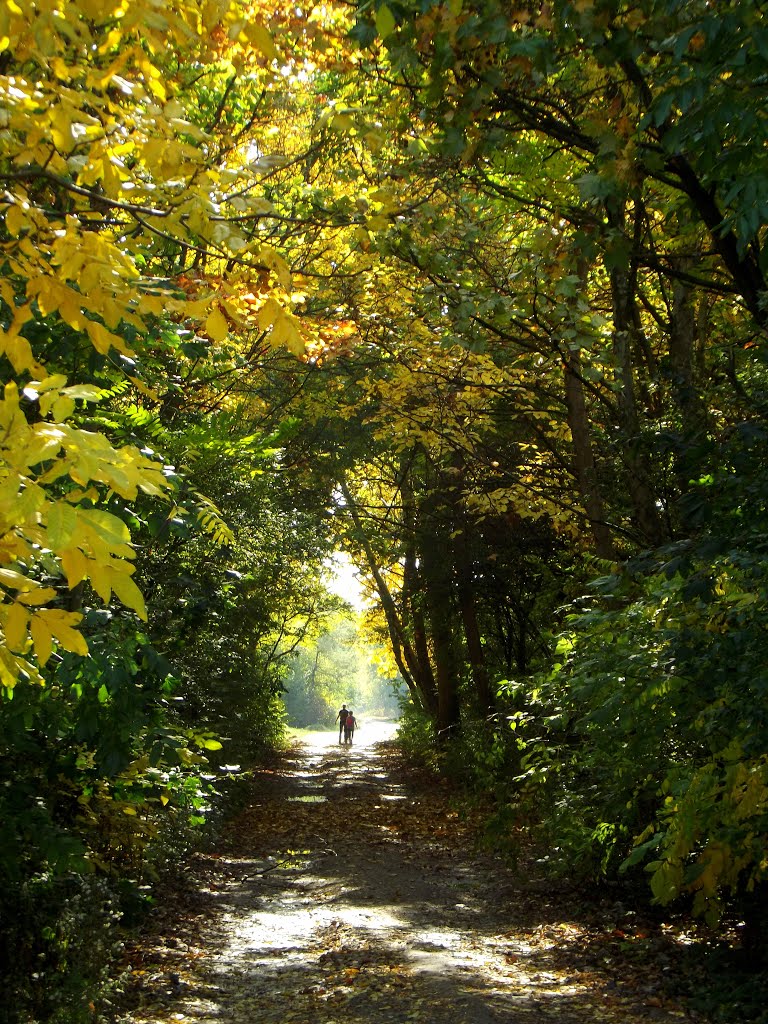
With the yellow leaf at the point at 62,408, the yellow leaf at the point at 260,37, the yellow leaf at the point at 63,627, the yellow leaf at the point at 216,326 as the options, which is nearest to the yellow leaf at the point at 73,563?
the yellow leaf at the point at 63,627

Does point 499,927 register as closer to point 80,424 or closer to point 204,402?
point 80,424

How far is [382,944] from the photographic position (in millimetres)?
7676

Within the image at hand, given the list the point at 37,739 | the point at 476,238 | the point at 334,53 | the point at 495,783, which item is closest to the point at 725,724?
the point at 37,739

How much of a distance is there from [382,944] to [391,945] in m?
0.08

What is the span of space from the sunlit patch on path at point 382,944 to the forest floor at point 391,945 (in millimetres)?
19

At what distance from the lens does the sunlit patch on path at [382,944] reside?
6098mm

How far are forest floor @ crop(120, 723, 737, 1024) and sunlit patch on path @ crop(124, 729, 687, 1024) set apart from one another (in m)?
0.02

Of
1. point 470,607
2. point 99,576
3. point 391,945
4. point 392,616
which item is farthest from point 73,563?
point 392,616

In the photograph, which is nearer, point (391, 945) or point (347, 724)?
point (391, 945)

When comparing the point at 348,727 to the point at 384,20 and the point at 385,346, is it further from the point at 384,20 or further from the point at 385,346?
the point at 384,20

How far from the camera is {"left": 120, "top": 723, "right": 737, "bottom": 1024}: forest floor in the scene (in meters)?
6.12

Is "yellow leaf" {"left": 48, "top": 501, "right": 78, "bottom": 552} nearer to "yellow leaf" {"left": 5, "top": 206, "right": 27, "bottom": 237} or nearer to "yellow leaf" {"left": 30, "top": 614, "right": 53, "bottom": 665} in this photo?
"yellow leaf" {"left": 30, "top": 614, "right": 53, "bottom": 665}

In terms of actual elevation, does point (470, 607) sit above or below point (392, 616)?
below

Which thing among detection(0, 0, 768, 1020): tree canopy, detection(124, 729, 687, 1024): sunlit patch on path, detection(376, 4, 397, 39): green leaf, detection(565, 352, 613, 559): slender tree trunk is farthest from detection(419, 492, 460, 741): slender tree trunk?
detection(376, 4, 397, 39): green leaf
